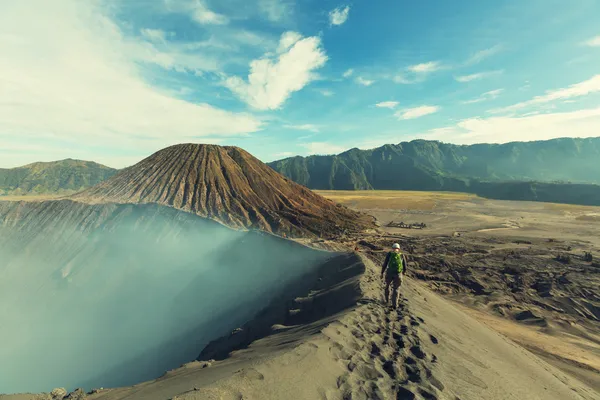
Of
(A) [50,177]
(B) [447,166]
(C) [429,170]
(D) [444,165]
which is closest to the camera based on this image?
(A) [50,177]

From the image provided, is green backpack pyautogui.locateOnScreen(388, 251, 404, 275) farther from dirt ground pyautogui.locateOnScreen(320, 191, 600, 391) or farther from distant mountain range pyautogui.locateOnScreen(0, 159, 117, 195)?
distant mountain range pyautogui.locateOnScreen(0, 159, 117, 195)

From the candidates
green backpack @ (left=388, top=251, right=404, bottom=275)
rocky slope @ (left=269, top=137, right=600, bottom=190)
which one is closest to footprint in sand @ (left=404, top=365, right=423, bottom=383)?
green backpack @ (left=388, top=251, right=404, bottom=275)

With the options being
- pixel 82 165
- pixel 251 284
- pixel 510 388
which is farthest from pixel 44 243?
pixel 82 165

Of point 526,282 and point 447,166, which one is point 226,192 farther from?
point 447,166

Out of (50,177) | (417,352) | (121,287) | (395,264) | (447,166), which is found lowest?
(121,287)

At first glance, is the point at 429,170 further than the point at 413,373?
Yes

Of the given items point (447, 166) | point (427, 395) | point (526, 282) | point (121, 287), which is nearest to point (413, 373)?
point (427, 395)
